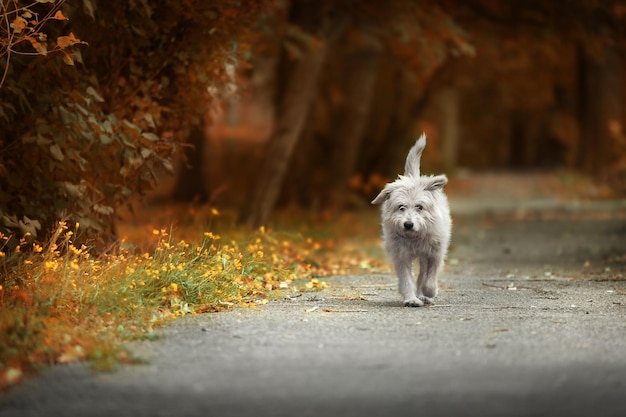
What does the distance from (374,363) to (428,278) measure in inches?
121

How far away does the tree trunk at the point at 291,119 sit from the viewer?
17.3 meters

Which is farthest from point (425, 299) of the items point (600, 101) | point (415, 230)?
point (600, 101)

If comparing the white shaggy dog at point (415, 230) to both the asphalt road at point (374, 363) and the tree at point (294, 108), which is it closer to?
the asphalt road at point (374, 363)

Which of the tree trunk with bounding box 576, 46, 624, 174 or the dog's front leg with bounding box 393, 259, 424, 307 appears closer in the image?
the dog's front leg with bounding box 393, 259, 424, 307

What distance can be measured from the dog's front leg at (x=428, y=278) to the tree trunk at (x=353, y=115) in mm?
13197

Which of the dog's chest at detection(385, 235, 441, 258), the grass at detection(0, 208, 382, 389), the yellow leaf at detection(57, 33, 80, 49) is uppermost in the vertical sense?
the yellow leaf at detection(57, 33, 80, 49)

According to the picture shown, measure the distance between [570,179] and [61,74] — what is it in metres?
27.5

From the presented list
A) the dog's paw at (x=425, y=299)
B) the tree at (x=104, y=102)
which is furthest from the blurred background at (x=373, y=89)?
the dog's paw at (x=425, y=299)

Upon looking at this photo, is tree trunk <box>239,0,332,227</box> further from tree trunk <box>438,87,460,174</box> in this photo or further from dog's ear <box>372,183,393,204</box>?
tree trunk <box>438,87,460,174</box>

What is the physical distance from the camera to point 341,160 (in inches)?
909

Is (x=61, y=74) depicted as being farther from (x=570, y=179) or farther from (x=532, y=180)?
(x=532, y=180)

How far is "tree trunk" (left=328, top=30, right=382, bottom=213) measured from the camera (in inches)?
907

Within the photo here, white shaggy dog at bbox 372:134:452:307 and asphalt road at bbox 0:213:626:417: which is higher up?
white shaggy dog at bbox 372:134:452:307

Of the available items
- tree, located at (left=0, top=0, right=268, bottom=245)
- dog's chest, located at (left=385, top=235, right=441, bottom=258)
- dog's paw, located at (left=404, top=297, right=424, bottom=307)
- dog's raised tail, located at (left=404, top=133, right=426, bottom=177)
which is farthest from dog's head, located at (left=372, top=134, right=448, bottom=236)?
tree, located at (left=0, top=0, right=268, bottom=245)
